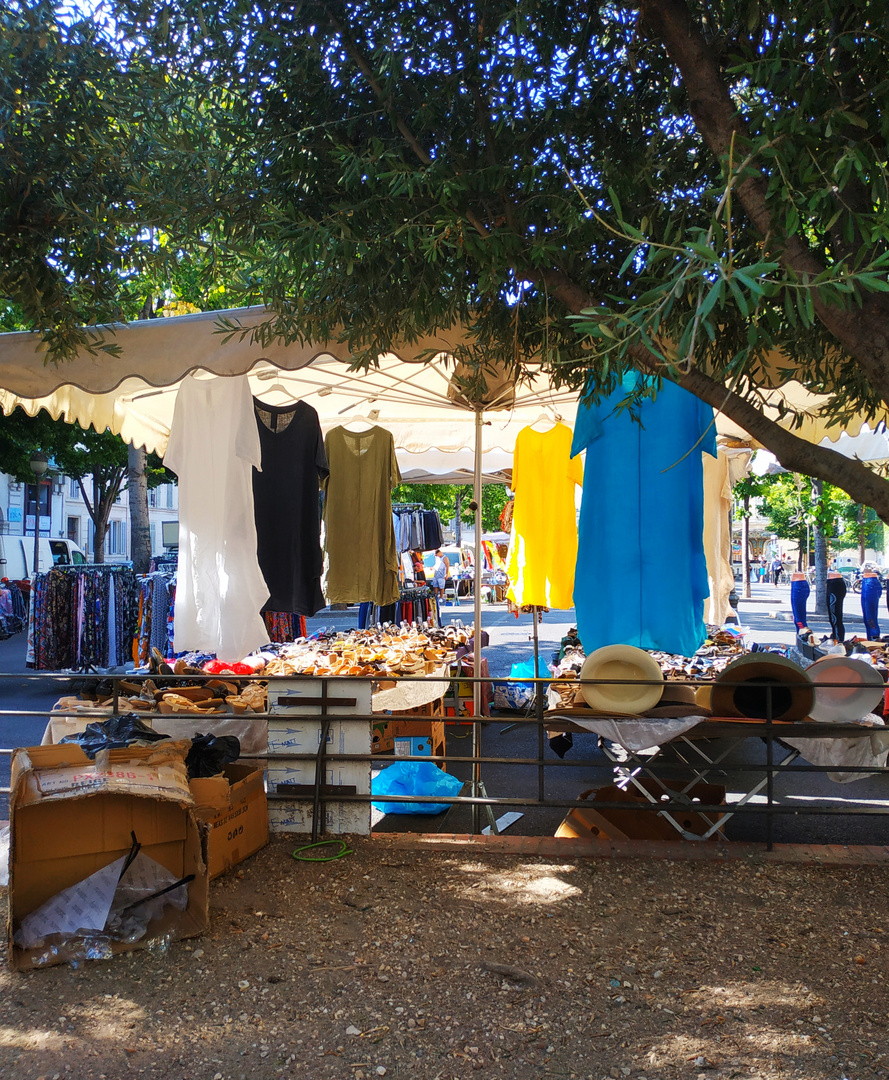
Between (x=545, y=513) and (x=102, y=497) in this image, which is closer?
(x=545, y=513)

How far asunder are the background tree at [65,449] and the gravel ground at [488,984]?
13.5m

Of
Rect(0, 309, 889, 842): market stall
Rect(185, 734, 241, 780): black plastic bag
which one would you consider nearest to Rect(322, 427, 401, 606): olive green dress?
Rect(0, 309, 889, 842): market stall

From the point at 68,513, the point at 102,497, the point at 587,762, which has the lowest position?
the point at 587,762

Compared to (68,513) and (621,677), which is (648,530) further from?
(68,513)

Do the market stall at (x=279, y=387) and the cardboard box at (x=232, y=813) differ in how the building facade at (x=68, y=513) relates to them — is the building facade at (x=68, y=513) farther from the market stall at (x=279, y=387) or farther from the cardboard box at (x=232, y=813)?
the cardboard box at (x=232, y=813)

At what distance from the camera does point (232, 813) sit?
3.85 m

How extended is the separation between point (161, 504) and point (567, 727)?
4315 cm

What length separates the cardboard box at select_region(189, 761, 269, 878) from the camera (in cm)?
368

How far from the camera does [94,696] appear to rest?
5512 mm

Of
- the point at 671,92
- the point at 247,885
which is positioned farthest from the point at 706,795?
the point at 671,92

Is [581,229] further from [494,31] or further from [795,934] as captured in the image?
[795,934]

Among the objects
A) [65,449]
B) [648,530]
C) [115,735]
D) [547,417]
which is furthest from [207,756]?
[65,449]

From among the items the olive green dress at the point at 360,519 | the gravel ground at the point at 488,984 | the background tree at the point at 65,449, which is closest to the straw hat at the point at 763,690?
the gravel ground at the point at 488,984

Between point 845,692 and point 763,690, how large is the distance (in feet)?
1.54
